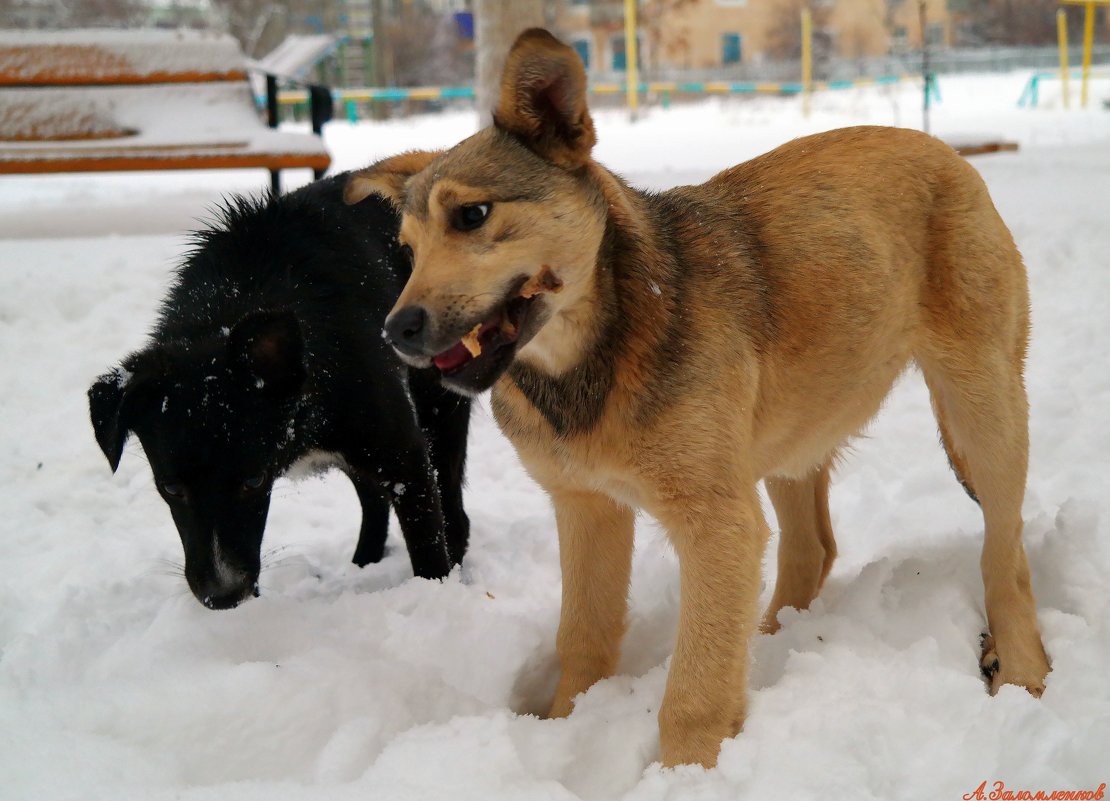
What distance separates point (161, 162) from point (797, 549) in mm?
7216

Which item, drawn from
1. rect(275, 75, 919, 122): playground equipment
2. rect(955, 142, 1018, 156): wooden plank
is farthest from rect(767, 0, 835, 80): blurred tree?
rect(955, 142, 1018, 156): wooden plank

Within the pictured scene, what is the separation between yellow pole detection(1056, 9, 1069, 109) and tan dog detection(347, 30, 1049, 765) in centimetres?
1876

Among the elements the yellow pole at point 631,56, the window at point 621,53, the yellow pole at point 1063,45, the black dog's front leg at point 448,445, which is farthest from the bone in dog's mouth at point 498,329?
the window at point 621,53

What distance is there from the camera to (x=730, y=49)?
2361 cm

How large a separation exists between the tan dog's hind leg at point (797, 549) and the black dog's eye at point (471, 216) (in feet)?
6.70

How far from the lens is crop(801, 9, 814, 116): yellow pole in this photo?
2078 cm

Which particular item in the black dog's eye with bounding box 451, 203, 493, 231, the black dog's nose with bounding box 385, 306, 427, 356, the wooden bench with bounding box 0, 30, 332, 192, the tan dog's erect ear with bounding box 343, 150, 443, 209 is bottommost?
the black dog's nose with bounding box 385, 306, 427, 356

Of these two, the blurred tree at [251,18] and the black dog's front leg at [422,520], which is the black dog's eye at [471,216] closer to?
the black dog's front leg at [422,520]

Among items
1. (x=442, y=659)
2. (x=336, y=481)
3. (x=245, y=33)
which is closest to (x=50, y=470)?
(x=336, y=481)

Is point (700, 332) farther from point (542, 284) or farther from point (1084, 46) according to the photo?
point (1084, 46)

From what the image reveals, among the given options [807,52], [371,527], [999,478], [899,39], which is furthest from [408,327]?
[807,52]

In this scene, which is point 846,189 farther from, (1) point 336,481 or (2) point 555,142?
(1) point 336,481

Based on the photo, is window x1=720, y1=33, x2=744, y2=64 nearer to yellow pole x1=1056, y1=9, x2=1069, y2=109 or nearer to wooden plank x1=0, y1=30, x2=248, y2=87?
yellow pole x1=1056, y1=9, x2=1069, y2=109

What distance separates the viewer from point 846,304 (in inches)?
130
